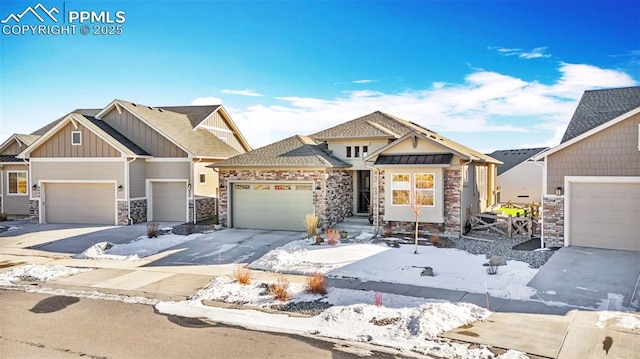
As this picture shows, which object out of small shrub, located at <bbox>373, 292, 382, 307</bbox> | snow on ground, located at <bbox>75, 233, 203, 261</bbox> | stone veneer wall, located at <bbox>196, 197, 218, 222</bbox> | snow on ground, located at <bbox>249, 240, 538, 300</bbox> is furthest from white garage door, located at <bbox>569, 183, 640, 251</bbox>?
stone veneer wall, located at <bbox>196, 197, 218, 222</bbox>

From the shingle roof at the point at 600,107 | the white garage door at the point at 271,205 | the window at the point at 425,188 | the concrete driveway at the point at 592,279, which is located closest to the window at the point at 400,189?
the window at the point at 425,188

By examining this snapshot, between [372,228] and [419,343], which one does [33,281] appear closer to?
[419,343]

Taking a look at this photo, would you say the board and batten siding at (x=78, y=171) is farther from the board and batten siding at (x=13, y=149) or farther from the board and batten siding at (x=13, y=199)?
the board and batten siding at (x=13, y=149)

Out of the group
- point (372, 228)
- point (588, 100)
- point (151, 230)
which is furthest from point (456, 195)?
point (151, 230)

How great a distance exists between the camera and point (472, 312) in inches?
356

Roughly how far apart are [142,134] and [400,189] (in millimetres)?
13433

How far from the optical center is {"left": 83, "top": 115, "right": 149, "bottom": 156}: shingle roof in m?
22.8

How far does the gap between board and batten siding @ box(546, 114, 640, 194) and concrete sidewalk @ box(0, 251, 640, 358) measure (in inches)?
277

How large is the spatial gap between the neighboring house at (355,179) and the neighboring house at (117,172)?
3.05 meters

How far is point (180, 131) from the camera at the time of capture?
80.9 ft

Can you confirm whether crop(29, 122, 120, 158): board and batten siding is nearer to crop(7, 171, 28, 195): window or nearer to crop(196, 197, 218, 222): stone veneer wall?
crop(7, 171, 28, 195): window

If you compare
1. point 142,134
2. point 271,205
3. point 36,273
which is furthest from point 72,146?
point 36,273

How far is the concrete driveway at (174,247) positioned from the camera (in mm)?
15086

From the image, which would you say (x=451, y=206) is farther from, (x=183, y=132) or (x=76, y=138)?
(x=76, y=138)
